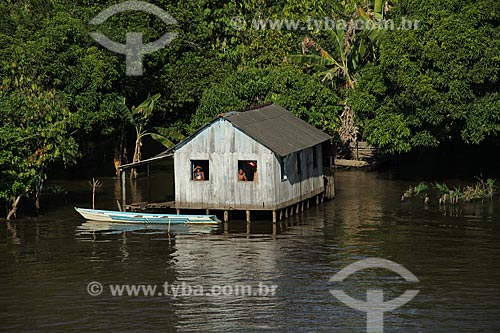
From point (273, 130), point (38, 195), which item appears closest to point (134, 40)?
point (38, 195)

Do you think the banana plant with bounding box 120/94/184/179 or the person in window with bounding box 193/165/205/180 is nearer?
the person in window with bounding box 193/165/205/180

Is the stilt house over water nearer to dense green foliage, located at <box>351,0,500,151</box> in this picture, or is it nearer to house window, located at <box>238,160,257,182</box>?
house window, located at <box>238,160,257,182</box>

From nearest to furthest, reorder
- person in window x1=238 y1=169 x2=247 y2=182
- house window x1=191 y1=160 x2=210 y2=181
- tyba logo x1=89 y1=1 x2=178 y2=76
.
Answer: person in window x1=238 y1=169 x2=247 y2=182, house window x1=191 y1=160 x2=210 y2=181, tyba logo x1=89 y1=1 x2=178 y2=76

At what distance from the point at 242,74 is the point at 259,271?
841 inches

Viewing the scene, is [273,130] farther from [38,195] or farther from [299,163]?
[38,195]

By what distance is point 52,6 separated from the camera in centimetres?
5556

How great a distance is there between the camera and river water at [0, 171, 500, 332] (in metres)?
29.0

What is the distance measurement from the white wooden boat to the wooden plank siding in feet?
2.87

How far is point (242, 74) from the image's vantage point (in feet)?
177

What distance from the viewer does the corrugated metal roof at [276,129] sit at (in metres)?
40.9

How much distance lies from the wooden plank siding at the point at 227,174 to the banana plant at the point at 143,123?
1245 cm

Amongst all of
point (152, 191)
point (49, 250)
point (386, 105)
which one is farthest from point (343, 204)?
point (49, 250)

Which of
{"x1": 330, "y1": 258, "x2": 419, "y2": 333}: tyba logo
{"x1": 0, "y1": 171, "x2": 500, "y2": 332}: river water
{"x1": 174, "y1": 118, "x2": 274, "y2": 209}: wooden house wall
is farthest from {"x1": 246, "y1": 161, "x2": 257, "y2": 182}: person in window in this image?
{"x1": 330, "y1": 258, "x2": 419, "y2": 333}: tyba logo

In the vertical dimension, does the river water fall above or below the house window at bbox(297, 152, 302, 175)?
below
